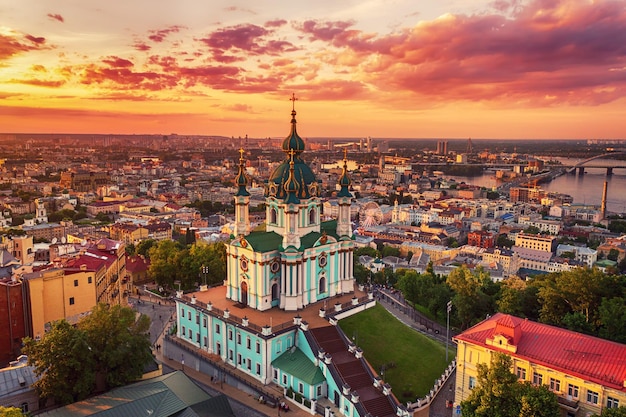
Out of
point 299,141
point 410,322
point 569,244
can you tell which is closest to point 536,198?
point 569,244

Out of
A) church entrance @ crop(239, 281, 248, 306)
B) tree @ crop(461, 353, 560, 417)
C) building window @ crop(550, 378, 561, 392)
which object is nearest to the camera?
tree @ crop(461, 353, 560, 417)

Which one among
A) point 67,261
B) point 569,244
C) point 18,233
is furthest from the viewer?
point 569,244

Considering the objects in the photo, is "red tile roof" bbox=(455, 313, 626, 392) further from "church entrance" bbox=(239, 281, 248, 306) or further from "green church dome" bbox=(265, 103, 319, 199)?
"church entrance" bbox=(239, 281, 248, 306)

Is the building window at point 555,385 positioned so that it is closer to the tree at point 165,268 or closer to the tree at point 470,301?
the tree at point 470,301

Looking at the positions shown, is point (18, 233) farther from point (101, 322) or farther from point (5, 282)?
point (101, 322)

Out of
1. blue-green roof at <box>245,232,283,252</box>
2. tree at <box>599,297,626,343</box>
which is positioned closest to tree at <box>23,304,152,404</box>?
blue-green roof at <box>245,232,283,252</box>

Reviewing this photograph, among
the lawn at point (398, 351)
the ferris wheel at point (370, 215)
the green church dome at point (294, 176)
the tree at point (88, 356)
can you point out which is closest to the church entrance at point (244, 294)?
the green church dome at point (294, 176)
